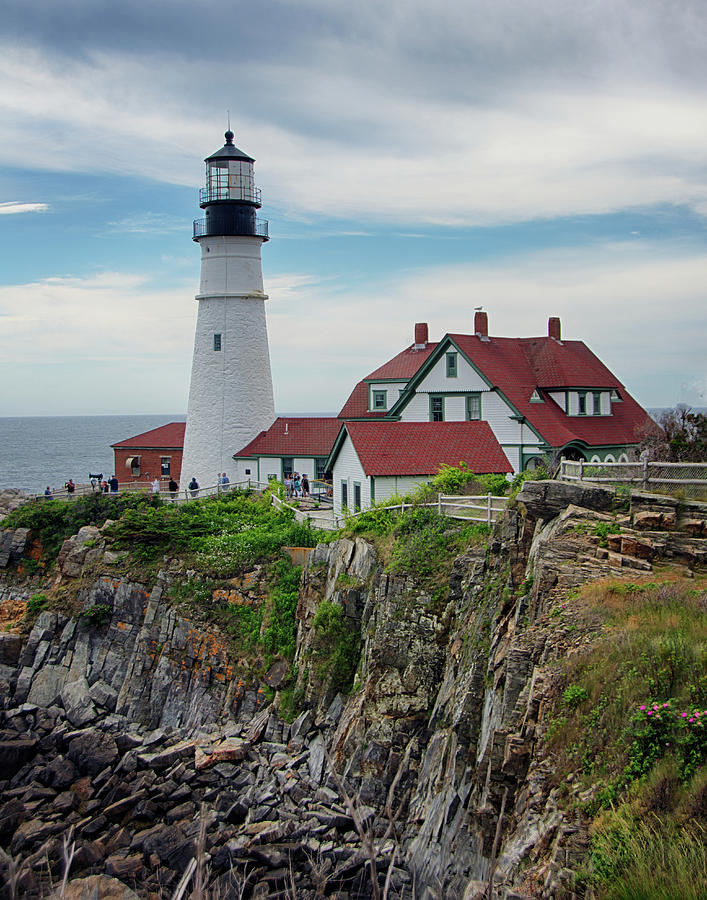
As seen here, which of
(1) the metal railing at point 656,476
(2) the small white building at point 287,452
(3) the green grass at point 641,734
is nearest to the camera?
(3) the green grass at point 641,734

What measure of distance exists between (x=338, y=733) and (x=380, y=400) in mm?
19765

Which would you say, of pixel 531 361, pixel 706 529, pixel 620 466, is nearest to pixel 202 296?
pixel 531 361

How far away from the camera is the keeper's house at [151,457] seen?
1668 inches

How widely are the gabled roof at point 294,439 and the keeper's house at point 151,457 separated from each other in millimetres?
6388

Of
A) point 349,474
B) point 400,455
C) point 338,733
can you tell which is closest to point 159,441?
point 349,474

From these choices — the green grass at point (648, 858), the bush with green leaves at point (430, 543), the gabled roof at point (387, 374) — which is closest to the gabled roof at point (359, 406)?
the gabled roof at point (387, 374)

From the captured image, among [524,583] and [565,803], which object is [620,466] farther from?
[565,803]

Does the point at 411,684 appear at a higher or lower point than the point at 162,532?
lower

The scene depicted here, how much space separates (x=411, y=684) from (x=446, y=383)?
1674 centimetres

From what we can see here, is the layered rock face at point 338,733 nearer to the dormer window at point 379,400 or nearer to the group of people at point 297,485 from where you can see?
the group of people at point 297,485

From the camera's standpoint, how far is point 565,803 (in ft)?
29.7

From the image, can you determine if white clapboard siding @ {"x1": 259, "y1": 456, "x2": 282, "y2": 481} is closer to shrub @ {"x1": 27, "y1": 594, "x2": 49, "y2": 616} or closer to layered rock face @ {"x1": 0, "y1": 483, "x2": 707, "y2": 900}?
layered rock face @ {"x1": 0, "y1": 483, "x2": 707, "y2": 900}

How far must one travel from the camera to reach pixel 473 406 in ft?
106

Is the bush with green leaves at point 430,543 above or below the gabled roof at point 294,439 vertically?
below
